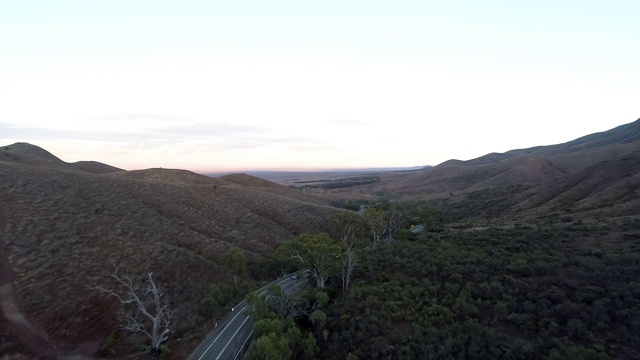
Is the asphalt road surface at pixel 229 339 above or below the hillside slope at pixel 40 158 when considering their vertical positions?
below

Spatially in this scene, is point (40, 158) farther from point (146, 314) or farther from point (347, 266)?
point (347, 266)

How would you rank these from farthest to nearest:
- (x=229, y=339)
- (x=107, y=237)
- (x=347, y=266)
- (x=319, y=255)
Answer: (x=107, y=237) < (x=347, y=266) < (x=319, y=255) < (x=229, y=339)

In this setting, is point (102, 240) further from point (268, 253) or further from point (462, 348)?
point (462, 348)

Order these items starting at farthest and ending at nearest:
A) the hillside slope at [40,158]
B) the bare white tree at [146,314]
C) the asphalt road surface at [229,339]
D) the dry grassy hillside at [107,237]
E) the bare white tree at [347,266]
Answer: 1. the hillside slope at [40,158]
2. the bare white tree at [347,266]
3. the dry grassy hillside at [107,237]
4. the bare white tree at [146,314]
5. the asphalt road surface at [229,339]

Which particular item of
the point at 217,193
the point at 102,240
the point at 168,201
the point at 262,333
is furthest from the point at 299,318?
the point at 217,193

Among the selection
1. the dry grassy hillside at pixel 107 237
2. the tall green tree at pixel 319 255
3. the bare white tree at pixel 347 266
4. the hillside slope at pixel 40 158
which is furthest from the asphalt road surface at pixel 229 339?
the hillside slope at pixel 40 158

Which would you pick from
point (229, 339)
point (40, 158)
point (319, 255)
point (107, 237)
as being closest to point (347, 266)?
point (319, 255)

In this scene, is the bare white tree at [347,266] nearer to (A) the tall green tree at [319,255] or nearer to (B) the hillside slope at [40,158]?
(A) the tall green tree at [319,255]
